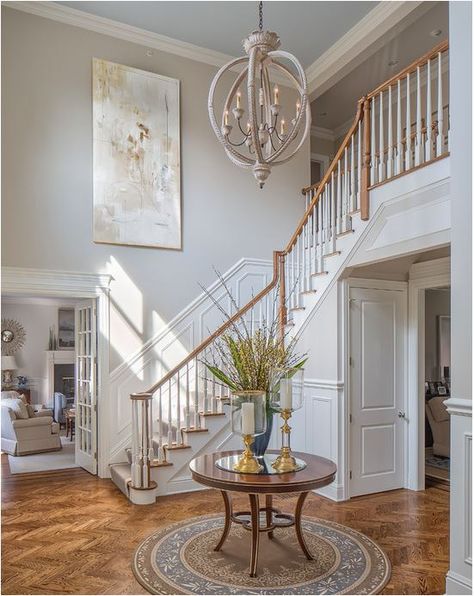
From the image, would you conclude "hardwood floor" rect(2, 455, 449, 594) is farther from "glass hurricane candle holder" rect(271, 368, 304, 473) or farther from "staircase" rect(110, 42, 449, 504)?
"glass hurricane candle holder" rect(271, 368, 304, 473)

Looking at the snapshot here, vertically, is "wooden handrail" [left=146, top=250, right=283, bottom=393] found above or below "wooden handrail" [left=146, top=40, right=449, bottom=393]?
below

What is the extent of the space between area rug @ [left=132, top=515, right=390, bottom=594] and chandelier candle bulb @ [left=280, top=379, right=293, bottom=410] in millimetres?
1117

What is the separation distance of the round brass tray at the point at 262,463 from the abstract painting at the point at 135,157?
361 centimetres

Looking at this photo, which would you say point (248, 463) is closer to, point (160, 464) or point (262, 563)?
point (262, 563)

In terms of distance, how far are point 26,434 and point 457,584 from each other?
6.55 meters

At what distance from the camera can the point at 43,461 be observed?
7293mm

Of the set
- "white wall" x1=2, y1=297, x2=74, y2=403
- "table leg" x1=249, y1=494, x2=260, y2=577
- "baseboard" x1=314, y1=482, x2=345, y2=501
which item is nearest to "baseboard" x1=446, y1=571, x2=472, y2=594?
"table leg" x1=249, y1=494, x2=260, y2=577

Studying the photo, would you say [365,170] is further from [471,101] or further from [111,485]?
[111,485]

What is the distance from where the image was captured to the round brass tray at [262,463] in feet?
11.7

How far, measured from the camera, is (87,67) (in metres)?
6.53

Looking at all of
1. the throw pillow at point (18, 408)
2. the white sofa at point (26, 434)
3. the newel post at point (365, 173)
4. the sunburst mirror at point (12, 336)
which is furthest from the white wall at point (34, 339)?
the newel post at point (365, 173)

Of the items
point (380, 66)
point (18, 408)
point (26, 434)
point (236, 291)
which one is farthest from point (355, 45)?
point (26, 434)

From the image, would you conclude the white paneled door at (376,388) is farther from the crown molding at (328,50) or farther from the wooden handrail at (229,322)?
the crown molding at (328,50)

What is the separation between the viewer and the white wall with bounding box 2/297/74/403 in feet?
39.9
